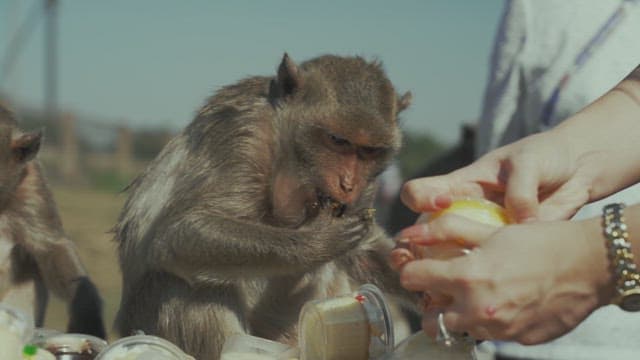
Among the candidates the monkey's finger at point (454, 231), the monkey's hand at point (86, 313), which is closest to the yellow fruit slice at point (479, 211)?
the monkey's finger at point (454, 231)

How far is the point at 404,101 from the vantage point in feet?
15.9

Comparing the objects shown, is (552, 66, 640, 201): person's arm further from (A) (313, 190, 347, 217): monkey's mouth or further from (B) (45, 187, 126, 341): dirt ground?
(B) (45, 187, 126, 341): dirt ground

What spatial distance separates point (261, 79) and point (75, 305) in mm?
1619

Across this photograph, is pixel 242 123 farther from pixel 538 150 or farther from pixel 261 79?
pixel 538 150

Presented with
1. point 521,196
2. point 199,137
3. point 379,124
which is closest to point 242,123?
point 199,137

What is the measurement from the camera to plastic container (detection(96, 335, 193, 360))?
3.16 metres

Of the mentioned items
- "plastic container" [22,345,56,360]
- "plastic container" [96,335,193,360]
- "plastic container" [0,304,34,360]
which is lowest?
"plastic container" [22,345,56,360]

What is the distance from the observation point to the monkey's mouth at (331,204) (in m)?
4.34

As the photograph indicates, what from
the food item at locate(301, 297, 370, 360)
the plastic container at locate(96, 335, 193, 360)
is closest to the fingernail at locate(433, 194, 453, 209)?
the food item at locate(301, 297, 370, 360)

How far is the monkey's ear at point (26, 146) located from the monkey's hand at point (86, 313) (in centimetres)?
77

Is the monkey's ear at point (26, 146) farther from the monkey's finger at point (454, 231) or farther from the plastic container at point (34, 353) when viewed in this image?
the monkey's finger at point (454, 231)

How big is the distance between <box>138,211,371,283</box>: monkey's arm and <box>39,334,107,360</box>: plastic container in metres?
0.94

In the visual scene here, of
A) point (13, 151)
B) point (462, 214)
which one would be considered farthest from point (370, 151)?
point (13, 151)

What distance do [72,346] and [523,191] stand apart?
167cm
